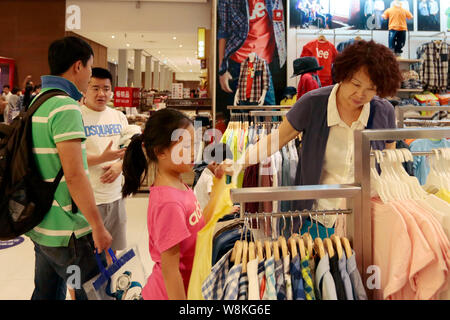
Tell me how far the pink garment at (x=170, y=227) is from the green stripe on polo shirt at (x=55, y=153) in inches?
18.9

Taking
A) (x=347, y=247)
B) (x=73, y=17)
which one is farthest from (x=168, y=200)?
(x=73, y=17)

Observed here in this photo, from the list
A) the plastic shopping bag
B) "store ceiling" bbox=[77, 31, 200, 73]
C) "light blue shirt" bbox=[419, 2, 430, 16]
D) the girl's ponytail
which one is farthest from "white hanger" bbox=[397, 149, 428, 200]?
"store ceiling" bbox=[77, 31, 200, 73]

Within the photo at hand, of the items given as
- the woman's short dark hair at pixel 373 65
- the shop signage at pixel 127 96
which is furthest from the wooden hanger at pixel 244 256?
the shop signage at pixel 127 96

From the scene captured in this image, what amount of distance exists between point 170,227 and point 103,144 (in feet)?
4.53

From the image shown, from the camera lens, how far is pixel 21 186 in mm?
1379

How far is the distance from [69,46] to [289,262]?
1282 millimetres

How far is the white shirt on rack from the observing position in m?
1.62

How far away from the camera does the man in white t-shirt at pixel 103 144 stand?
2.24 metres

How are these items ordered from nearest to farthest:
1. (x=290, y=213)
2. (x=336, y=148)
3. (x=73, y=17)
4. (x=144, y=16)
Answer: (x=290, y=213)
(x=336, y=148)
(x=144, y=16)
(x=73, y=17)

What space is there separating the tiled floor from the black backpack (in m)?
0.77

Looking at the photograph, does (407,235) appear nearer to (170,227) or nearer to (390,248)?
(390,248)

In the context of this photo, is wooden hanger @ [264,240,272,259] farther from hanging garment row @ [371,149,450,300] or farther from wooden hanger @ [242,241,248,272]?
hanging garment row @ [371,149,450,300]

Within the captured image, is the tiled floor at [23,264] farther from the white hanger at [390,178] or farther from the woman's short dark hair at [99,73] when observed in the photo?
the white hanger at [390,178]
